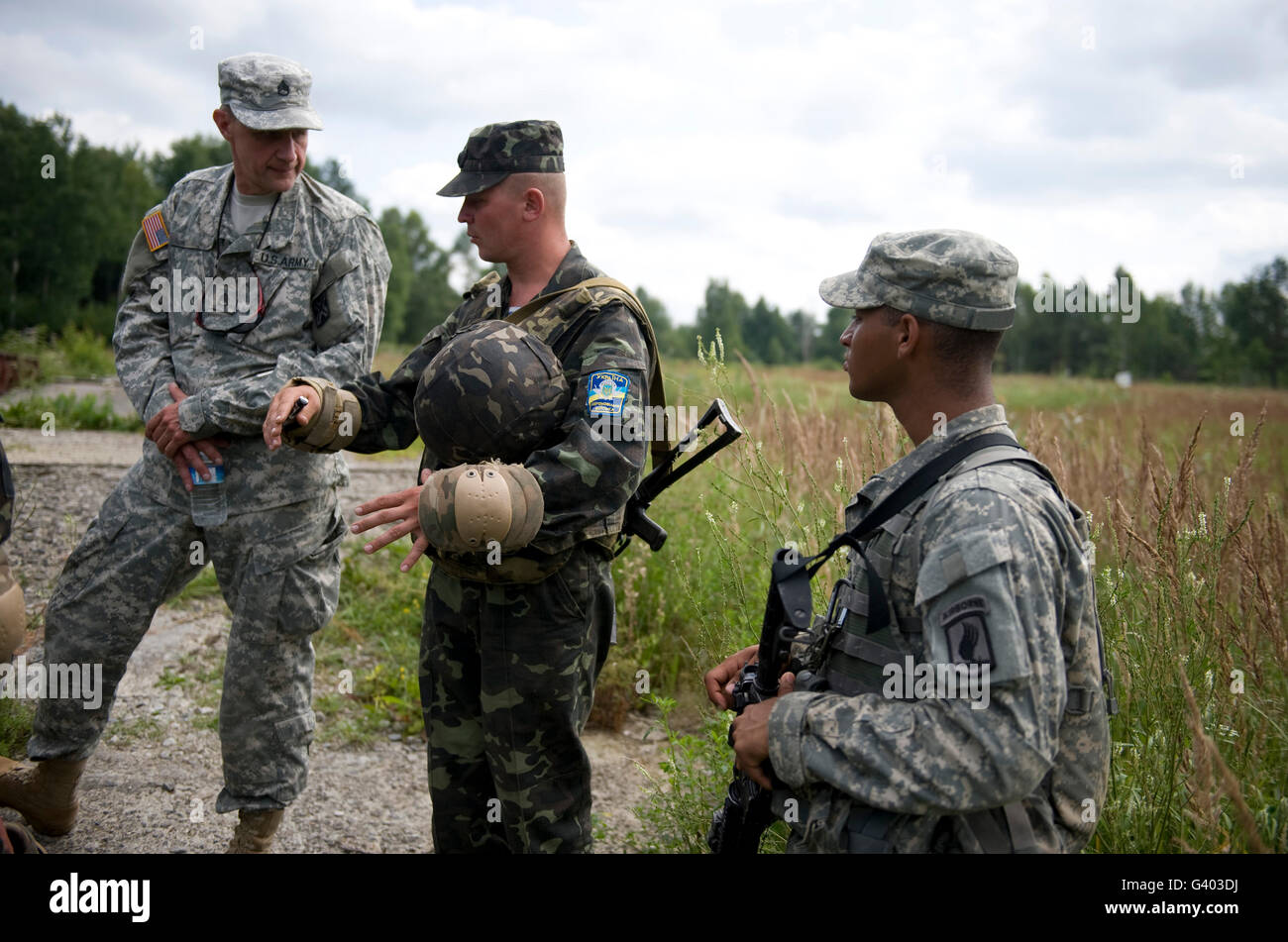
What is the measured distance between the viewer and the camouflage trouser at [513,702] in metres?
2.59

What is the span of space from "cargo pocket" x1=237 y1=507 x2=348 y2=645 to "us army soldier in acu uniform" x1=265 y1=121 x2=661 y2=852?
0.57 metres

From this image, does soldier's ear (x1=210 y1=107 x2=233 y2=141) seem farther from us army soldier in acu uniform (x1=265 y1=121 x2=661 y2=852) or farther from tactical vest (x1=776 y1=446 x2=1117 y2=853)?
tactical vest (x1=776 y1=446 x2=1117 y2=853)

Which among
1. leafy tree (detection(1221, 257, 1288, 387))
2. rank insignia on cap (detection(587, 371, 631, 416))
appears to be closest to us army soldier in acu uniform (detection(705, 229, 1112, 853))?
rank insignia on cap (detection(587, 371, 631, 416))

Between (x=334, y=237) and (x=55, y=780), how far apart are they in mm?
2061

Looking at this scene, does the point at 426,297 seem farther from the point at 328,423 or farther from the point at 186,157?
the point at 328,423

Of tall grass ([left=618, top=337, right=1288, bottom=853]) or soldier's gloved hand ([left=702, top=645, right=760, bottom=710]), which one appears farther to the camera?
tall grass ([left=618, top=337, right=1288, bottom=853])

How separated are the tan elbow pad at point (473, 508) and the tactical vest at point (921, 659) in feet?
2.67

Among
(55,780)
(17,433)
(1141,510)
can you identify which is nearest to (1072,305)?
(1141,510)

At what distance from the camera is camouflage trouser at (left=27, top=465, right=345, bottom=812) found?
3.09 metres

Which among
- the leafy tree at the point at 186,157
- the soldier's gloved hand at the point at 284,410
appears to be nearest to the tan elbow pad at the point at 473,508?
the soldier's gloved hand at the point at 284,410

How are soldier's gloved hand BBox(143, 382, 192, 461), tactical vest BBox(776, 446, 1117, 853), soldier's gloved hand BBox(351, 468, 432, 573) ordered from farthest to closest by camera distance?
1. soldier's gloved hand BBox(143, 382, 192, 461)
2. soldier's gloved hand BBox(351, 468, 432, 573)
3. tactical vest BBox(776, 446, 1117, 853)

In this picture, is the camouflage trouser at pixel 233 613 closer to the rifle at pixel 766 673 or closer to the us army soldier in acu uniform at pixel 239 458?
the us army soldier in acu uniform at pixel 239 458
